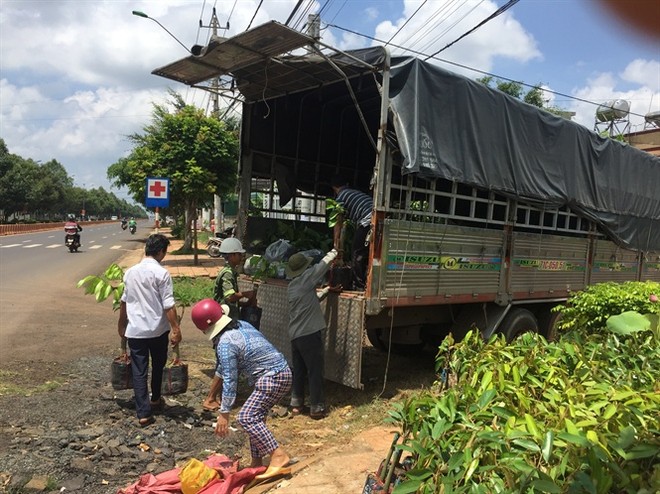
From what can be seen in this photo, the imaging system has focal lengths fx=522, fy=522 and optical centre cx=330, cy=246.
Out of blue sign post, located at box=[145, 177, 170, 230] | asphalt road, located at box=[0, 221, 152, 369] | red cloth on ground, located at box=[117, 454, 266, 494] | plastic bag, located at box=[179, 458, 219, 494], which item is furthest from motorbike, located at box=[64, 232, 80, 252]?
plastic bag, located at box=[179, 458, 219, 494]

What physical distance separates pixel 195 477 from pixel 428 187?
353cm

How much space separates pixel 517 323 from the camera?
589 centimetres

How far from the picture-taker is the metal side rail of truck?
4.53 meters

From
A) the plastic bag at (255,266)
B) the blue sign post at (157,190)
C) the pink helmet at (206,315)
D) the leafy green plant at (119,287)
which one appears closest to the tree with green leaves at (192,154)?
the leafy green plant at (119,287)

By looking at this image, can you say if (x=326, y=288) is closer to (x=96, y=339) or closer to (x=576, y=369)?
(x=576, y=369)

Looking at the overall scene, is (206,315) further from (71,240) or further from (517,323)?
(71,240)

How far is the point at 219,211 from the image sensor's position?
21734mm

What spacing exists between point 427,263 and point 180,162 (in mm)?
12313

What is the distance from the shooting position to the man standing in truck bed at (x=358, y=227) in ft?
16.0

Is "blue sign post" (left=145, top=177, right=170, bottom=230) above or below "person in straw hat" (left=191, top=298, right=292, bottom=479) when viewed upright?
above

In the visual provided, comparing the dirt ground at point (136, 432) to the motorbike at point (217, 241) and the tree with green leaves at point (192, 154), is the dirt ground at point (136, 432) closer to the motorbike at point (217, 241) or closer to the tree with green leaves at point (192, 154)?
the motorbike at point (217, 241)

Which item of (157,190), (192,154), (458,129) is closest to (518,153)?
(458,129)

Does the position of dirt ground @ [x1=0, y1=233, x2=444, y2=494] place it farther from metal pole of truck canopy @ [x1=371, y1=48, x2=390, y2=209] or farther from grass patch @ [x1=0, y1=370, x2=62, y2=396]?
metal pole of truck canopy @ [x1=371, y1=48, x2=390, y2=209]

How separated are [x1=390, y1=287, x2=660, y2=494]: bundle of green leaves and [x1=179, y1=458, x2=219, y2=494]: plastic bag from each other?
156cm
